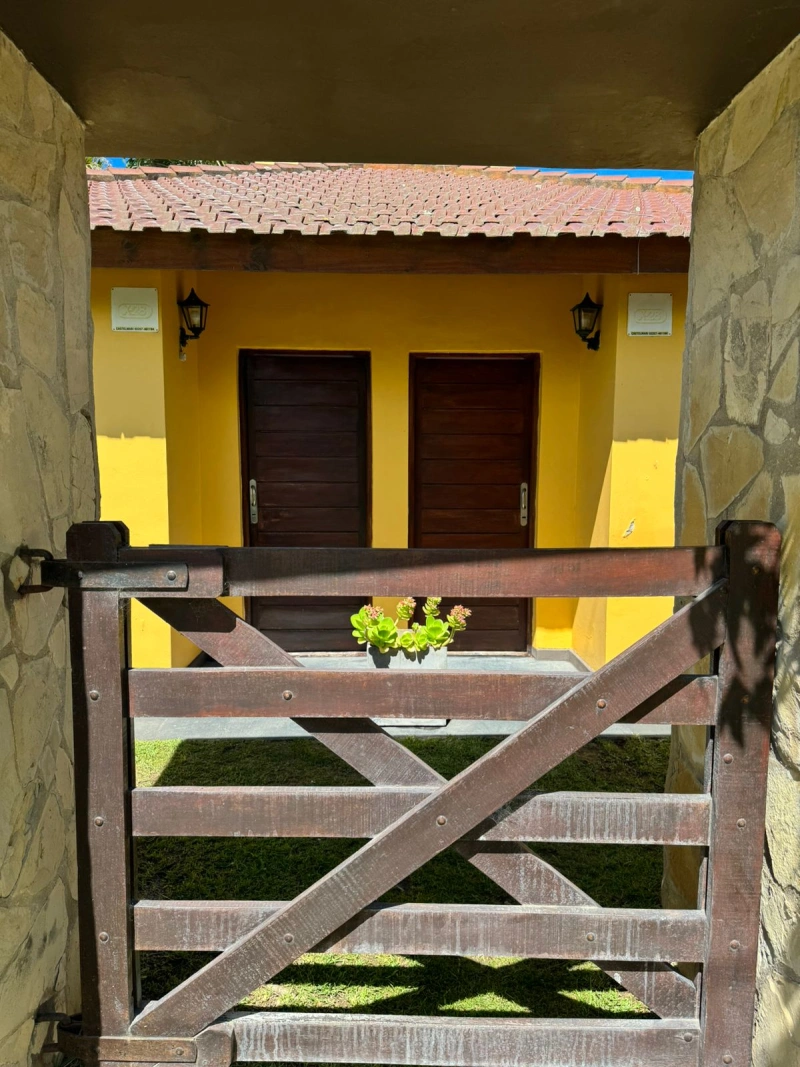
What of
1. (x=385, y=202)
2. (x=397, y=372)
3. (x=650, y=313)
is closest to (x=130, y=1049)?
(x=397, y=372)

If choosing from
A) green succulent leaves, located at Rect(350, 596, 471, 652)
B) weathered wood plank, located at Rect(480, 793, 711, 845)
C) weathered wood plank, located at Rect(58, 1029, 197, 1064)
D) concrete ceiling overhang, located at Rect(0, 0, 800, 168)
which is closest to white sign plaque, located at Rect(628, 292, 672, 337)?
green succulent leaves, located at Rect(350, 596, 471, 652)

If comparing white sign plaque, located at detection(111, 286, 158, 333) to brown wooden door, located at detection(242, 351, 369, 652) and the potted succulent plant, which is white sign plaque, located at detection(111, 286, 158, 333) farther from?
the potted succulent plant

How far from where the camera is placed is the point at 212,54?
1.54m

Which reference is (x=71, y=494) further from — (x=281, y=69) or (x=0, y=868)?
(x=281, y=69)

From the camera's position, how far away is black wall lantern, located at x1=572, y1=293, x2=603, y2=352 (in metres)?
4.85

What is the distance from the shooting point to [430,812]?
1.51 meters

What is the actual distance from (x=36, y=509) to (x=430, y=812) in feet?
3.73

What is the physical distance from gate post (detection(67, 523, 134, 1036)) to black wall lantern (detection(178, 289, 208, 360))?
142 inches

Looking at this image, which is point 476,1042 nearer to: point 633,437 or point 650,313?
point 633,437

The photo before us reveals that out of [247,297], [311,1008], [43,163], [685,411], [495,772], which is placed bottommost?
[311,1008]

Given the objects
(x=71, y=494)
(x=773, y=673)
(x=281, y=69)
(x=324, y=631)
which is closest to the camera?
(x=773, y=673)

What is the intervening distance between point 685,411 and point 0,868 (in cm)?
208

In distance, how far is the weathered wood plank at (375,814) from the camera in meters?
1.53

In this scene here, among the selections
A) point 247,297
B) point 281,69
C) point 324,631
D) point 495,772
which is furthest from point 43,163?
point 324,631
